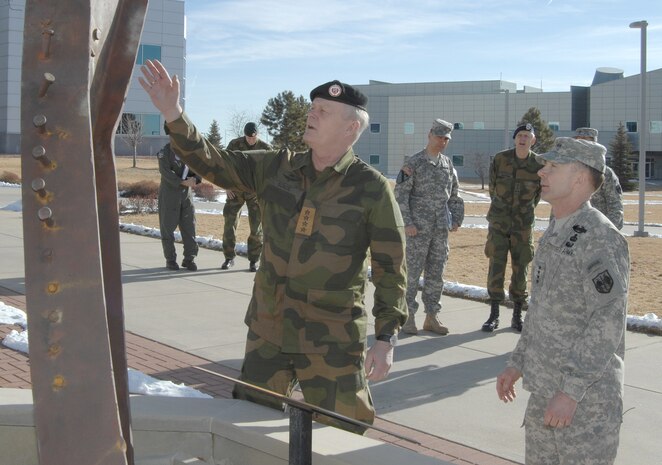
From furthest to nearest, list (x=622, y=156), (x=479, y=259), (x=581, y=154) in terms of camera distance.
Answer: (x=622, y=156)
(x=479, y=259)
(x=581, y=154)

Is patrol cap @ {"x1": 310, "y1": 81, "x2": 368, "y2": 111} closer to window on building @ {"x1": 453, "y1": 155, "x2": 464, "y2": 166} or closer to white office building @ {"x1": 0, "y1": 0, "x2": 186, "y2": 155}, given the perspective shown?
white office building @ {"x1": 0, "y1": 0, "x2": 186, "y2": 155}

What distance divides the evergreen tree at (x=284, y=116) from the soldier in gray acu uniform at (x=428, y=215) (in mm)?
60600

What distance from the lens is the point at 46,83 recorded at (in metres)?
1.86

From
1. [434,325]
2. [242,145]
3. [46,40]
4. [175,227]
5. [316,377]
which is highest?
[242,145]

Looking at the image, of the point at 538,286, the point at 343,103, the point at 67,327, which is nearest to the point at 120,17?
the point at 67,327

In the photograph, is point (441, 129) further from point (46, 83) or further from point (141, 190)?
point (141, 190)

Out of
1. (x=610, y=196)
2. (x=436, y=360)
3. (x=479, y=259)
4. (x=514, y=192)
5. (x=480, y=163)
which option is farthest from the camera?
(x=480, y=163)

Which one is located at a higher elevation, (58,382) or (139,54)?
(139,54)

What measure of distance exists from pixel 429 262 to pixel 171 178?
4532 millimetres

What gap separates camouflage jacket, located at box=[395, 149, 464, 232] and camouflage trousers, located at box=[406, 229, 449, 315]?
0.10 metres

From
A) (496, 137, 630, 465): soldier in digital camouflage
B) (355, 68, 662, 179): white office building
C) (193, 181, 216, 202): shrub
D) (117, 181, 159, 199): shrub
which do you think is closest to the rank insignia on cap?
(496, 137, 630, 465): soldier in digital camouflage

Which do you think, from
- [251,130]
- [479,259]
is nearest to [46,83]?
[251,130]

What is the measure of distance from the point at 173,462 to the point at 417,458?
0.90 m

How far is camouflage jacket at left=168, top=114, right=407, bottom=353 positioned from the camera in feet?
11.3
